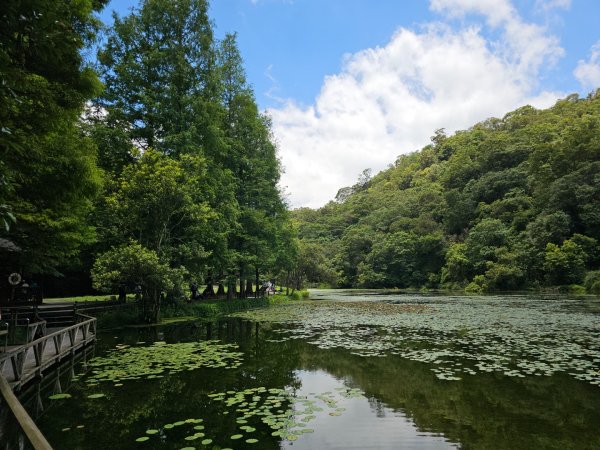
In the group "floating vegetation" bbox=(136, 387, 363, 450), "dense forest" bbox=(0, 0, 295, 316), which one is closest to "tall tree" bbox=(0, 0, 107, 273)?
"dense forest" bbox=(0, 0, 295, 316)

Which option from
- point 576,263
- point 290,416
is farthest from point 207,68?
point 576,263

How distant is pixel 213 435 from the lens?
18.5ft

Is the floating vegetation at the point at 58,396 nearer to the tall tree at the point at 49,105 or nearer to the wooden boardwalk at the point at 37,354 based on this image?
the wooden boardwalk at the point at 37,354

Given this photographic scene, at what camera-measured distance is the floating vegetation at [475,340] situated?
948 cm

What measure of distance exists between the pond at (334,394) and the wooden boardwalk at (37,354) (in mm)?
566

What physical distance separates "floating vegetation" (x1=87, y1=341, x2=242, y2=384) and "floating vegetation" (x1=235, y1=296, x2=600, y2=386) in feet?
9.98

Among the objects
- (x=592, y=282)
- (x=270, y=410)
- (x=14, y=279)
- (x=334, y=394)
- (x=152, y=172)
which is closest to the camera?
(x=270, y=410)

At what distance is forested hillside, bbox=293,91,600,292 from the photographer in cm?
4678

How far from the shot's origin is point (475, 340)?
13336mm

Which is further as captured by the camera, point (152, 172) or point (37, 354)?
point (152, 172)

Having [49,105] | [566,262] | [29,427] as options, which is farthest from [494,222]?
[29,427]

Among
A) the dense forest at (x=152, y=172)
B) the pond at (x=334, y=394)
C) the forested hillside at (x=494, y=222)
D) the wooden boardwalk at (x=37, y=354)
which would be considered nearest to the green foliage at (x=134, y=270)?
the dense forest at (x=152, y=172)

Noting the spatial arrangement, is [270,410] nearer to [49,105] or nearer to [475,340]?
[49,105]

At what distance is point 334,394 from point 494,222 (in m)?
55.7
